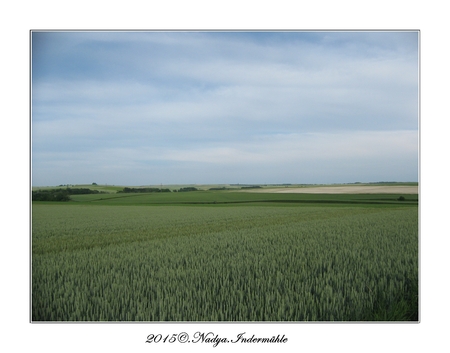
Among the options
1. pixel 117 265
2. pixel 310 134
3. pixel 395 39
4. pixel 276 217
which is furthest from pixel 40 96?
pixel 276 217

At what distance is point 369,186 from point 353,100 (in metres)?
1.35

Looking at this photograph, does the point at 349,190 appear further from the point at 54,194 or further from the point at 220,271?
the point at 54,194

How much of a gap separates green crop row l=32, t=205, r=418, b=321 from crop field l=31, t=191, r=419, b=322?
2cm

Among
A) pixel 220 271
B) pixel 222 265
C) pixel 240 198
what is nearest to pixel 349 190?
pixel 240 198

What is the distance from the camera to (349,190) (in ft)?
18.4

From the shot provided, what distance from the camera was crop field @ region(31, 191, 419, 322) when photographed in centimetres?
366

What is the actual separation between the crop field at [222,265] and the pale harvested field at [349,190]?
0.33ft

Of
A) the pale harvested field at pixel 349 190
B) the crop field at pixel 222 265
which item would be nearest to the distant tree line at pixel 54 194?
the crop field at pixel 222 265

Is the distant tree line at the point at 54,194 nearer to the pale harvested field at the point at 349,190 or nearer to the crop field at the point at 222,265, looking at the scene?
the crop field at the point at 222,265

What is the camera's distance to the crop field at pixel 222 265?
3.66 meters

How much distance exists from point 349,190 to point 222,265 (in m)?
2.54

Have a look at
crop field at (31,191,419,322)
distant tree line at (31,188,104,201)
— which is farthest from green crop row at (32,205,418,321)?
distant tree line at (31,188,104,201)

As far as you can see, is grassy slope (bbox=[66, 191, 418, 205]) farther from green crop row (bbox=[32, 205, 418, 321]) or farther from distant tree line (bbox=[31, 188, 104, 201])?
green crop row (bbox=[32, 205, 418, 321])

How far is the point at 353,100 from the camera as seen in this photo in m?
4.85
